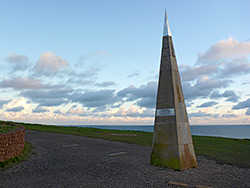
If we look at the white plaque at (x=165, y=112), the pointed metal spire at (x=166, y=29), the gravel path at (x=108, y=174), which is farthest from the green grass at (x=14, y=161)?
the pointed metal spire at (x=166, y=29)

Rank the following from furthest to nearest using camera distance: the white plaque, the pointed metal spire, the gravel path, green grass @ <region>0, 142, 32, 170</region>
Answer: the pointed metal spire
the white plaque
green grass @ <region>0, 142, 32, 170</region>
the gravel path

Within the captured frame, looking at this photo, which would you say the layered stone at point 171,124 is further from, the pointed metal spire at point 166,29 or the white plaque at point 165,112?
the pointed metal spire at point 166,29

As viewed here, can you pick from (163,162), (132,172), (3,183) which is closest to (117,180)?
(132,172)

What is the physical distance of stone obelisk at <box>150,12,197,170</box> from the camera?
8.48 m

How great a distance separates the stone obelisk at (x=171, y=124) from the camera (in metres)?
8.48

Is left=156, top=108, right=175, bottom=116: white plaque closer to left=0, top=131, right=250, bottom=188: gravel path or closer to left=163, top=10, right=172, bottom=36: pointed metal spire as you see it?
left=0, top=131, right=250, bottom=188: gravel path

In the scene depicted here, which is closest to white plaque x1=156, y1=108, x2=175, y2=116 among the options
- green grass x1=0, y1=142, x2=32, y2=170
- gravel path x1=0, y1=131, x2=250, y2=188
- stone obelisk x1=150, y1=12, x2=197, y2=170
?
stone obelisk x1=150, y1=12, x2=197, y2=170

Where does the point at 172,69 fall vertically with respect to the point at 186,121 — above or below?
above

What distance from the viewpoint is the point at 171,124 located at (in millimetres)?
8656

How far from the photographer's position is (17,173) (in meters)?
7.77

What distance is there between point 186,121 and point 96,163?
150 inches

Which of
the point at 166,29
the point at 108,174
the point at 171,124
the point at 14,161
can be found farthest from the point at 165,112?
the point at 14,161

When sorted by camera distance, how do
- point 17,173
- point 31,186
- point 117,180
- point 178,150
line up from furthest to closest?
point 178,150, point 17,173, point 117,180, point 31,186

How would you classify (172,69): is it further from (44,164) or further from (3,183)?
(3,183)
